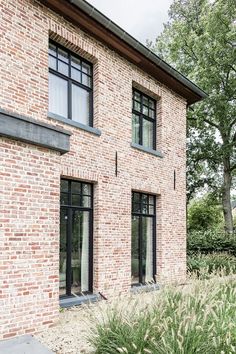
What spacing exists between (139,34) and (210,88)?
991 cm

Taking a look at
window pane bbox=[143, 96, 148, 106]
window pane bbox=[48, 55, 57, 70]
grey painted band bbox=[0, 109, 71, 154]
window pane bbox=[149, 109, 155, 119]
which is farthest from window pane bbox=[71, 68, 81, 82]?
window pane bbox=[149, 109, 155, 119]

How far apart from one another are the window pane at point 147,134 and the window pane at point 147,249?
2.28 metres

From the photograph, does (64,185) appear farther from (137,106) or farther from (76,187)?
(137,106)

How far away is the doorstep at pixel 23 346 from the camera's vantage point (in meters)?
5.57

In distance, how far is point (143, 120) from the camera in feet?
39.3

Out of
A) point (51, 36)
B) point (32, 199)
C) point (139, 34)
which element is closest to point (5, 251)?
point (32, 199)

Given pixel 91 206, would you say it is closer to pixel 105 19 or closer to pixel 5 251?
pixel 5 251

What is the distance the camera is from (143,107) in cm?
1202

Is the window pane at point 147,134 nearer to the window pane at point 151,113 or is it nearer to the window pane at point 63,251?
the window pane at point 151,113

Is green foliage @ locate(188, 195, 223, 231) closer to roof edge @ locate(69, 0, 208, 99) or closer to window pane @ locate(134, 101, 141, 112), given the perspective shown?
roof edge @ locate(69, 0, 208, 99)

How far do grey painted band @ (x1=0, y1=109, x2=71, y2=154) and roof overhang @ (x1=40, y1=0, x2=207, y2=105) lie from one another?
123 inches

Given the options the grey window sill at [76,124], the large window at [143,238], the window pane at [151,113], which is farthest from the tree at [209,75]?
the grey window sill at [76,124]

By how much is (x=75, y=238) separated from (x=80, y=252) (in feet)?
1.28

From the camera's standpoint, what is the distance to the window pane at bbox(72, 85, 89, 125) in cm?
942
